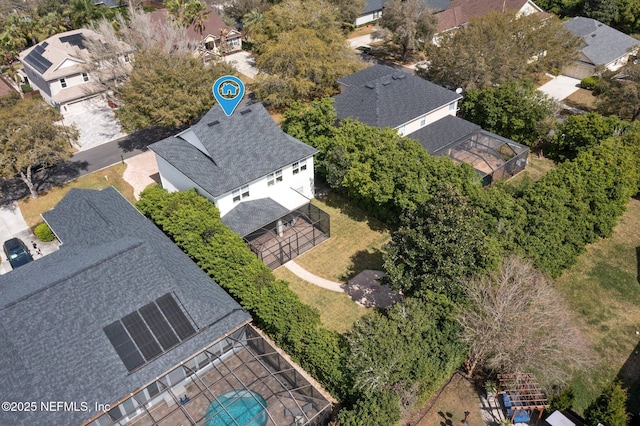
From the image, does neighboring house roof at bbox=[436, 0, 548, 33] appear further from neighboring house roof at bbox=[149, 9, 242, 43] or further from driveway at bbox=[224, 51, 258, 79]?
neighboring house roof at bbox=[149, 9, 242, 43]

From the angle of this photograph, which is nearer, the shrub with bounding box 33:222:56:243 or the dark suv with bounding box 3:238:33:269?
the dark suv with bounding box 3:238:33:269

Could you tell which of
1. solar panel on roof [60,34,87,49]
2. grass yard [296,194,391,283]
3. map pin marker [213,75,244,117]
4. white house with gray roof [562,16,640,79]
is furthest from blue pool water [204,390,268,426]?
white house with gray roof [562,16,640,79]

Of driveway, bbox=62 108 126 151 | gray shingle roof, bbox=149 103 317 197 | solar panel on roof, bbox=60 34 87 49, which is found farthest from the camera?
solar panel on roof, bbox=60 34 87 49

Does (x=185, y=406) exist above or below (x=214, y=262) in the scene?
below

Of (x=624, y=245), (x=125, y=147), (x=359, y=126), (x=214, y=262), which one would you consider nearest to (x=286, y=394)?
(x=214, y=262)

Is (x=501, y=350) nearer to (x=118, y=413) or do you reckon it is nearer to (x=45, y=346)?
(x=118, y=413)

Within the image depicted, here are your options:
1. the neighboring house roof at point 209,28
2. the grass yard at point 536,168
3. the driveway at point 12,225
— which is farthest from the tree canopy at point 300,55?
the driveway at point 12,225

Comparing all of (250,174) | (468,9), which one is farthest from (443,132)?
(468,9)

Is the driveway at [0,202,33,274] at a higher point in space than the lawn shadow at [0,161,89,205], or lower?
lower
